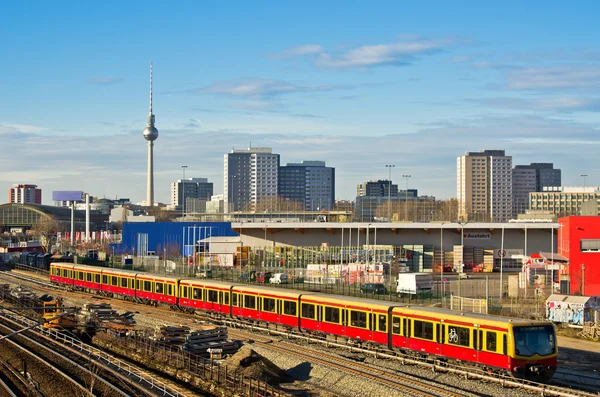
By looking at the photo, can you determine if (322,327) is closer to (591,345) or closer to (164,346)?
(164,346)

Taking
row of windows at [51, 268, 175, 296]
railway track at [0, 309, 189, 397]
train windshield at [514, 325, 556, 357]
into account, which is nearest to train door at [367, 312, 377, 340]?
train windshield at [514, 325, 556, 357]

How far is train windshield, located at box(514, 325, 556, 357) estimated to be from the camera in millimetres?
26234

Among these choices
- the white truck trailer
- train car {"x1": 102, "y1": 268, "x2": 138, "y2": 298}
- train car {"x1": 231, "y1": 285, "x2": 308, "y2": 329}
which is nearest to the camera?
Answer: train car {"x1": 231, "y1": 285, "x2": 308, "y2": 329}

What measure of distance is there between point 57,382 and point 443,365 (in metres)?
15.0

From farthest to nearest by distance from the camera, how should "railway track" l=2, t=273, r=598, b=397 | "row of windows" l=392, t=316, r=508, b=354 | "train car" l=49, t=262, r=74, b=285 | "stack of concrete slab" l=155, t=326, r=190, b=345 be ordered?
"train car" l=49, t=262, r=74, b=285, "stack of concrete slab" l=155, t=326, r=190, b=345, "row of windows" l=392, t=316, r=508, b=354, "railway track" l=2, t=273, r=598, b=397

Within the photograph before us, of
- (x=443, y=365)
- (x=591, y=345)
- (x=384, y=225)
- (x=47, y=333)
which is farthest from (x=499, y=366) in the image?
(x=384, y=225)

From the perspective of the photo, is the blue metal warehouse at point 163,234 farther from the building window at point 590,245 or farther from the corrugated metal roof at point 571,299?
the corrugated metal roof at point 571,299

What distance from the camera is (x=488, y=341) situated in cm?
2711

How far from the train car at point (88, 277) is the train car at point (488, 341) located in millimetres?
40329

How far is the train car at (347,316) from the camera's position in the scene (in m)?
32.5

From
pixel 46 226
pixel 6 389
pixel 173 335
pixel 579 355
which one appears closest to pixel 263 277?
pixel 173 335

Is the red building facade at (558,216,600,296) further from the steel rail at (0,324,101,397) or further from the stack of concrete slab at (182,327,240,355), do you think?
the steel rail at (0,324,101,397)

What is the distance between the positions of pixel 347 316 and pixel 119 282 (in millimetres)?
30729

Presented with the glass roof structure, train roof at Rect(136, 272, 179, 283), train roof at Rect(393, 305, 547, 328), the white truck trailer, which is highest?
the glass roof structure
